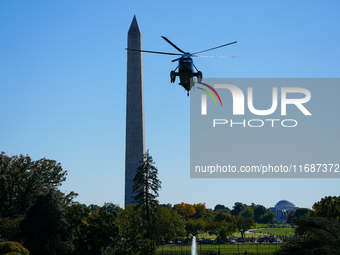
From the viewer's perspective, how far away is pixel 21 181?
5700 cm

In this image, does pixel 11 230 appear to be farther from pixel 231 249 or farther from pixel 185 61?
pixel 231 249

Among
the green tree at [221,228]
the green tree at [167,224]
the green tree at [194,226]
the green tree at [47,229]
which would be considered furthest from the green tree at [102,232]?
the green tree at [194,226]

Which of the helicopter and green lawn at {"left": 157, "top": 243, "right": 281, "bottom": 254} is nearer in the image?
the helicopter

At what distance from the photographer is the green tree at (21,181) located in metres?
55.7

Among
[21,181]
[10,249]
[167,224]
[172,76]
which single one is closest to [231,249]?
[167,224]

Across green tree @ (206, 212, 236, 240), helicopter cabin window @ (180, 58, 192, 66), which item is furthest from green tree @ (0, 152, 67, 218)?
green tree @ (206, 212, 236, 240)

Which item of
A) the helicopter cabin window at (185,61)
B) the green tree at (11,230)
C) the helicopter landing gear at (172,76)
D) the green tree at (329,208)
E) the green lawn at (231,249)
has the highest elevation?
the helicopter cabin window at (185,61)

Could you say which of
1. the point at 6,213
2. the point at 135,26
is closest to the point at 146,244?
the point at 6,213

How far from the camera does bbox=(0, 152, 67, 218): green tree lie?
5569cm

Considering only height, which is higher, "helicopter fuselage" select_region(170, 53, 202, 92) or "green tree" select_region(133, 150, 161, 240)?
"helicopter fuselage" select_region(170, 53, 202, 92)

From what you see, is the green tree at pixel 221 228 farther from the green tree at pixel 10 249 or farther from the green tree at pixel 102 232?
the green tree at pixel 10 249

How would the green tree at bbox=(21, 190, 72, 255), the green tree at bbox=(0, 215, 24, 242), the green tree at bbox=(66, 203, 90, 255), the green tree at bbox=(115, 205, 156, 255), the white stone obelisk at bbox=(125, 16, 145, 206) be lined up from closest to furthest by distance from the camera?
the green tree at bbox=(115, 205, 156, 255) < the green tree at bbox=(21, 190, 72, 255) < the green tree at bbox=(66, 203, 90, 255) < the green tree at bbox=(0, 215, 24, 242) < the white stone obelisk at bbox=(125, 16, 145, 206)

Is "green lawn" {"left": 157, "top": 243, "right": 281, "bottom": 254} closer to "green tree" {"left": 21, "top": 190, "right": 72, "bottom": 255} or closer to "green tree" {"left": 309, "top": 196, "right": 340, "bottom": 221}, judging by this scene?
"green tree" {"left": 309, "top": 196, "right": 340, "bottom": 221}

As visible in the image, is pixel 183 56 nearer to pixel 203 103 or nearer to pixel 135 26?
pixel 203 103
